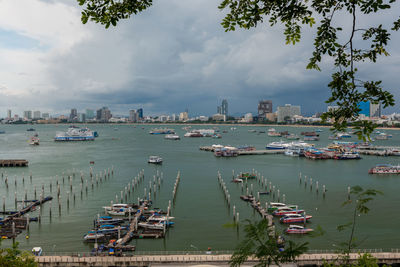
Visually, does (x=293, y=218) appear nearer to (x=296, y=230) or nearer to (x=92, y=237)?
(x=296, y=230)

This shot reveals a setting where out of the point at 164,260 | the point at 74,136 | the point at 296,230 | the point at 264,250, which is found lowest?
the point at 296,230

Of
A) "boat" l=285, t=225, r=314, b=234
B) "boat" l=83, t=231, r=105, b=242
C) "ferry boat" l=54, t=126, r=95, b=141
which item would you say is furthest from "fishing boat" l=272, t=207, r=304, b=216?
"ferry boat" l=54, t=126, r=95, b=141

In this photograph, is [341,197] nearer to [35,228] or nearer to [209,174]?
[209,174]

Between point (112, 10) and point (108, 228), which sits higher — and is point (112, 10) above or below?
above

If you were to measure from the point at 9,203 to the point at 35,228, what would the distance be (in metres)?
10.3

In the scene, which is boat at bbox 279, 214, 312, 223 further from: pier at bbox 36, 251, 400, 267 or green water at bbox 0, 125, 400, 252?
pier at bbox 36, 251, 400, 267

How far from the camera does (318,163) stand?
Answer: 6625 centimetres

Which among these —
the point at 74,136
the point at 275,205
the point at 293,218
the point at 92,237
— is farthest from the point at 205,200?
the point at 74,136

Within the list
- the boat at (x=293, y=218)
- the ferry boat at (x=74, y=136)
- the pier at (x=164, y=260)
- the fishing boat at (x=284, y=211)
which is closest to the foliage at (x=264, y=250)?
the pier at (x=164, y=260)

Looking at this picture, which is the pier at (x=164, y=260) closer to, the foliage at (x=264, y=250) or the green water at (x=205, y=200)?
the green water at (x=205, y=200)

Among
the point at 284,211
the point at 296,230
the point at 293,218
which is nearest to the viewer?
the point at 296,230

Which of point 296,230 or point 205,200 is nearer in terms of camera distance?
point 296,230

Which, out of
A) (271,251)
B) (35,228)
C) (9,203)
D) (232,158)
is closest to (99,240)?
(35,228)

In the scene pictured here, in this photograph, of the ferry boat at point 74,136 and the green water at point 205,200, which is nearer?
the green water at point 205,200
